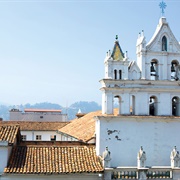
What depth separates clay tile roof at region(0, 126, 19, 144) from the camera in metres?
20.6

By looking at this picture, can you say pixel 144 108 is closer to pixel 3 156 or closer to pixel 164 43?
pixel 164 43

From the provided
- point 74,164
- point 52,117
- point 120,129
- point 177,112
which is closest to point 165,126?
point 177,112

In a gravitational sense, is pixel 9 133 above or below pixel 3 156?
above

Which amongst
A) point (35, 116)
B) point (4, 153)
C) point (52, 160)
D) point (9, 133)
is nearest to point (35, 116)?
point (35, 116)

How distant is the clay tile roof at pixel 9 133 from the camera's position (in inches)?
810

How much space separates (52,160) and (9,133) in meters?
3.57

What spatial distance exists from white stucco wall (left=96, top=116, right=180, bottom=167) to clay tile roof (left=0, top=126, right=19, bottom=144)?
5.67 m


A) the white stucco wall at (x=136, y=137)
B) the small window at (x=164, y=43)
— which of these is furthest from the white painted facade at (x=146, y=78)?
the white stucco wall at (x=136, y=137)

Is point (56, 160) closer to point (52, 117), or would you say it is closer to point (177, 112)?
point (177, 112)

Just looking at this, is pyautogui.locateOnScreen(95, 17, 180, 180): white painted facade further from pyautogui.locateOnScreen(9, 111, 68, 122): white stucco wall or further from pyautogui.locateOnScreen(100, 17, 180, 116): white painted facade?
pyautogui.locateOnScreen(9, 111, 68, 122): white stucco wall

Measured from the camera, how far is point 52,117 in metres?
76.1

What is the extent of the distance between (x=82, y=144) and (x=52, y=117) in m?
51.8

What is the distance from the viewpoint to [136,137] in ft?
70.6

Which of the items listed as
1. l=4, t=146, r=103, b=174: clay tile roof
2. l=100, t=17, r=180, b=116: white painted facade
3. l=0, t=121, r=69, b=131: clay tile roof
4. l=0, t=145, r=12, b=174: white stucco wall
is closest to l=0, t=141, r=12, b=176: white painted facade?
l=0, t=145, r=12, b=174: white stucco wall
